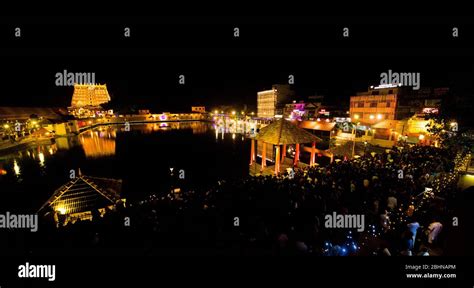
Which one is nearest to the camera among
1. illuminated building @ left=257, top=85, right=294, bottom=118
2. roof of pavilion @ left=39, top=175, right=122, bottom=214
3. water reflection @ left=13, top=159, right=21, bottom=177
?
roof of pavilion @ left=39, top=175, right=122, bottom=214

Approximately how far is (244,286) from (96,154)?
98.2ft

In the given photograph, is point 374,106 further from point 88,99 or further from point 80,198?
point 88,99

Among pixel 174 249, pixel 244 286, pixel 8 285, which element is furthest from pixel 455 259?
pixel 8 285

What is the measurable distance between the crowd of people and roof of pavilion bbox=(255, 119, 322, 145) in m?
5.36

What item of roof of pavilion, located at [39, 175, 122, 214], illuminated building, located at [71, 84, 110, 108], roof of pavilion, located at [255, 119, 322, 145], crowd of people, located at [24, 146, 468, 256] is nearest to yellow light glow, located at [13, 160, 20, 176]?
roof of pavilion, located at [39, 175, 122, 214]

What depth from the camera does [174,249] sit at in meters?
5.02

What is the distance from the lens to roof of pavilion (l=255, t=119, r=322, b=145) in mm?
14562

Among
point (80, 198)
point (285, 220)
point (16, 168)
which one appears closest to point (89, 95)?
point (16, 168)

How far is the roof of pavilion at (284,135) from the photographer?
14562 millimetres

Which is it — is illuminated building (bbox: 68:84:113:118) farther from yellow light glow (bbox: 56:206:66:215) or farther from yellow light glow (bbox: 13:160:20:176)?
yellow light glow (bbox: 56:206:66:215)

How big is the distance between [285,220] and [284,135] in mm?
8915

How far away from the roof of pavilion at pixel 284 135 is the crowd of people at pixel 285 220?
5363mm

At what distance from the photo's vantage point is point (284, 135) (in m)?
14.7

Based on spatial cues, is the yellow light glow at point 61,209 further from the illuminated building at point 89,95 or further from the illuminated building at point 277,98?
the illuminated building at point 89,95
